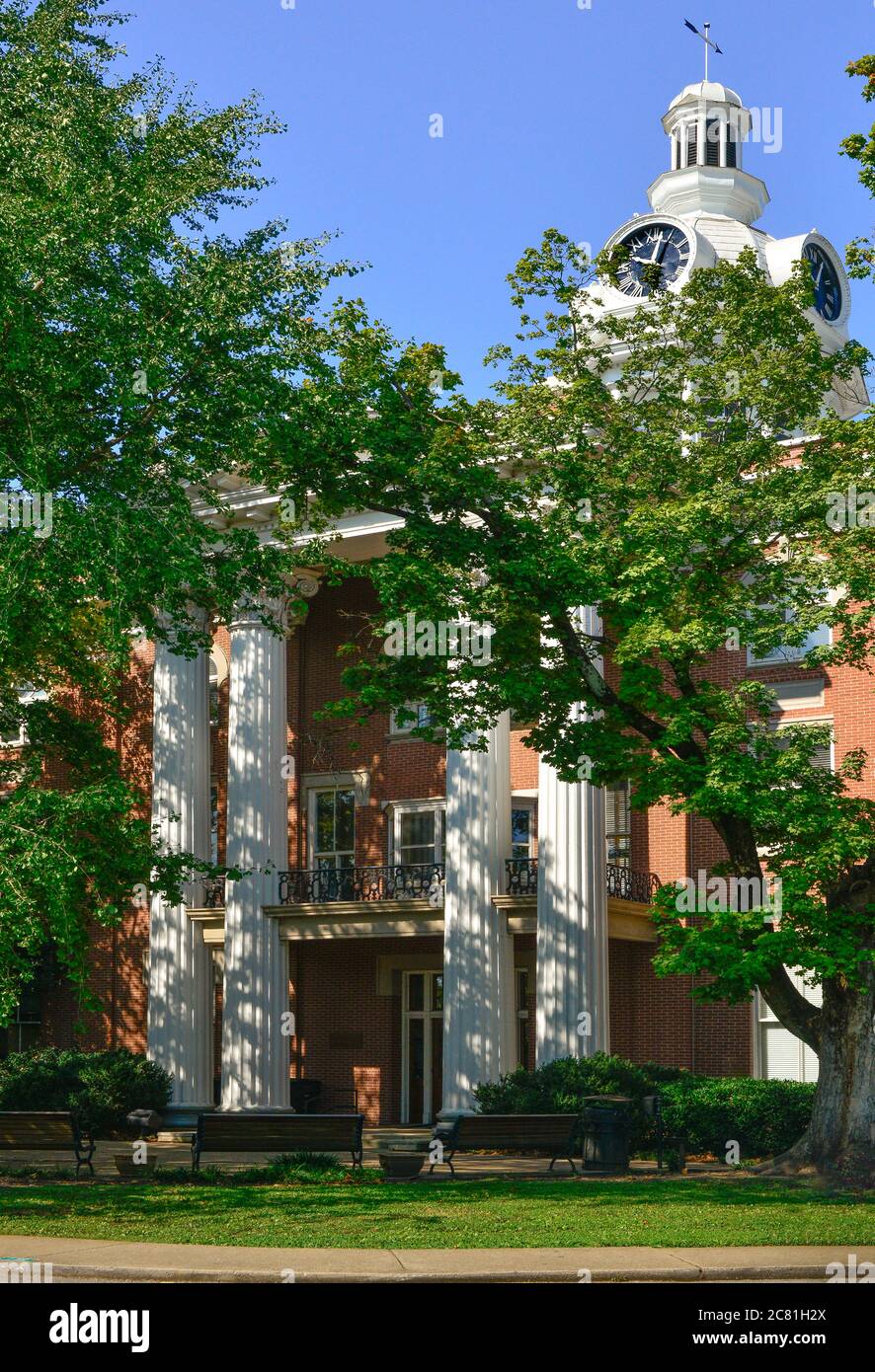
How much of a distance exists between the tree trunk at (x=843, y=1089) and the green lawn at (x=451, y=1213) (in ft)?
2.33

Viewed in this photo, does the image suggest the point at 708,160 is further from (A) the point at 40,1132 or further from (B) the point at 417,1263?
(B) the point at 417,1263

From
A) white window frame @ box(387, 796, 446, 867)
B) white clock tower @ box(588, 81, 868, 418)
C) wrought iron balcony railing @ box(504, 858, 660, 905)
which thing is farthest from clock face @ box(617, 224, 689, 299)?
wrought iron balcony railing @ box(504, 858, 660, 905)

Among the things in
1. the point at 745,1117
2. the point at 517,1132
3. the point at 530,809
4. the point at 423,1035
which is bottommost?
the point at 745,1117

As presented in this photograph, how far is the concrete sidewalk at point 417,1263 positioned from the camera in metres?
11.9

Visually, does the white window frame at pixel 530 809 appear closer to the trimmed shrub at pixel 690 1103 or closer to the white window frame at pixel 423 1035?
the white window frame at pixel 423 1035

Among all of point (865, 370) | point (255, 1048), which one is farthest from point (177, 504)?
point (255, 1048)

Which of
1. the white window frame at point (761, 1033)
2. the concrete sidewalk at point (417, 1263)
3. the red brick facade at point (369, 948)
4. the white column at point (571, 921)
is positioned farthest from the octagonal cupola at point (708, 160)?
the concrete sidewalk at point (417, 1263)

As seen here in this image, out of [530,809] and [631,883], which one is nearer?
[631,883]

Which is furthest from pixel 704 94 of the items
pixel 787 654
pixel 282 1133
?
pixel 282 1133

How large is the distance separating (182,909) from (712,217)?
29.1 m

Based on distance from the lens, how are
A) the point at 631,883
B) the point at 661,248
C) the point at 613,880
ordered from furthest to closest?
the point at 661,248
the point at 631,883
the point at 613,880

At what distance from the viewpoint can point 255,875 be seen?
108 ft

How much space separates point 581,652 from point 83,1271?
11.7m
